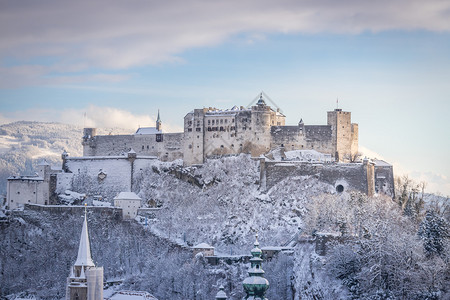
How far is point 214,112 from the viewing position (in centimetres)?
12219

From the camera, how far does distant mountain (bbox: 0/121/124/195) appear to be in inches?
6673

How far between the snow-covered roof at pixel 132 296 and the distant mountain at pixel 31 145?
66.5 meters

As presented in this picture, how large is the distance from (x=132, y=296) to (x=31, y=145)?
93.9 m

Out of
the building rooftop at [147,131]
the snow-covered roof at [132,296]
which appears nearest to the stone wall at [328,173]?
the building rooftop at [147,131]

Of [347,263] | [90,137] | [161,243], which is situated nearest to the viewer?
[347,263]

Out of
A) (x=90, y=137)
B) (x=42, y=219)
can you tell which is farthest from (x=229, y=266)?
(x=90, y=137)

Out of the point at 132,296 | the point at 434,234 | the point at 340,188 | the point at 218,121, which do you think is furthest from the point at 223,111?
the point at 434,234

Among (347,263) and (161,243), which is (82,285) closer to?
(161,243)

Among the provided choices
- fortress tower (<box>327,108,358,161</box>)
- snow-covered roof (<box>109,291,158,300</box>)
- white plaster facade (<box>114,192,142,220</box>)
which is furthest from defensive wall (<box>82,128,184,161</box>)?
snow-covered roof (<box>109,291,158,300</box>)

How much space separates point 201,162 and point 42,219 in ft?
69.4

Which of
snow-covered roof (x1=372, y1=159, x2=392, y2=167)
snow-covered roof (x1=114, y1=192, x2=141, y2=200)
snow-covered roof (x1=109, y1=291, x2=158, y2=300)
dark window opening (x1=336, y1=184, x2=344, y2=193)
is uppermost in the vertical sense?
snow-covered roof (x1=372, y1=159, x2=392, y2=167)

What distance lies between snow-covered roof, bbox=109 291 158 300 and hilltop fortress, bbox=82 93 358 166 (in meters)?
26.7

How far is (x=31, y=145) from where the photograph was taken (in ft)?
606

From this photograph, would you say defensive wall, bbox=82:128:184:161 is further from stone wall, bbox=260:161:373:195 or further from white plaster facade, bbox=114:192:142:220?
stone wall, bbox=260:161:373:195
